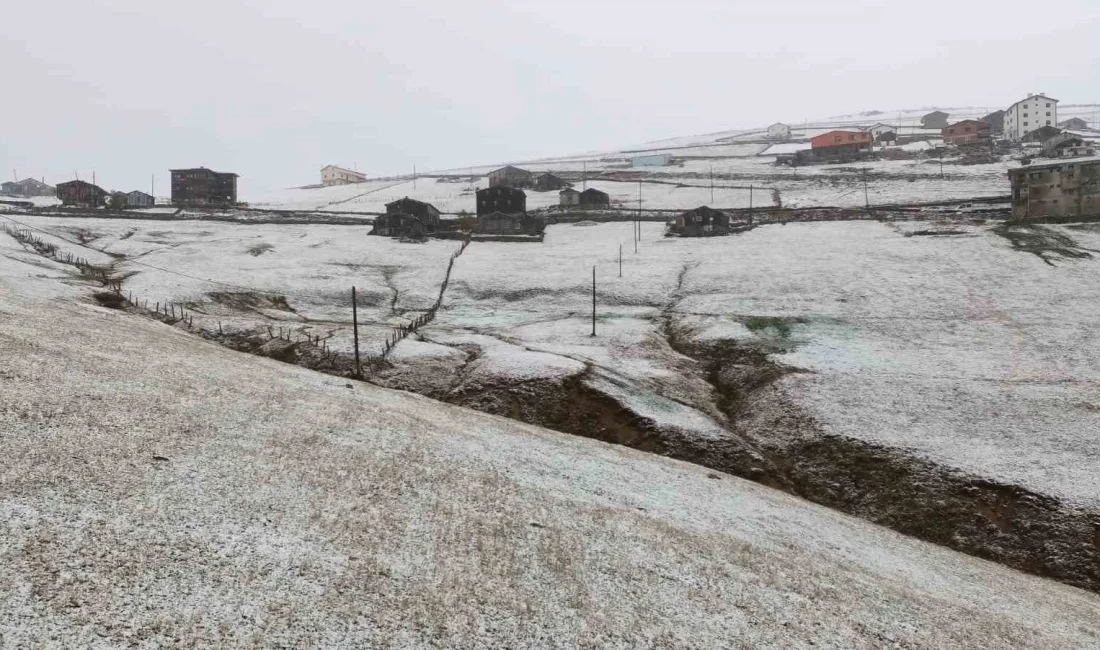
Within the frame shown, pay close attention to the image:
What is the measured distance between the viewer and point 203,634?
1182 centimetres

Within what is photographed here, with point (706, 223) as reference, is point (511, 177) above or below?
above

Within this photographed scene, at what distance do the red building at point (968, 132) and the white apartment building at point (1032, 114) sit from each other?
15.7m

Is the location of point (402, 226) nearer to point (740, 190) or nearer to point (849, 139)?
point (740, 190)

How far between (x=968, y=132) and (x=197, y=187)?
207562 millimetres

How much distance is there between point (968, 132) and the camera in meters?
175

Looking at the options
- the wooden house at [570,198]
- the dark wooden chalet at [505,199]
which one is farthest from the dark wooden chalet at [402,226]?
the wooden house at [570,198]

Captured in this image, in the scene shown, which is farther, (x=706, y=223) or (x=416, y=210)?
(x=416, y=210)

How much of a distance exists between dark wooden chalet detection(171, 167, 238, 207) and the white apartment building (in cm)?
22183

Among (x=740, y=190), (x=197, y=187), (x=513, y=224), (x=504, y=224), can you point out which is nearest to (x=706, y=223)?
(x=513, y=224)

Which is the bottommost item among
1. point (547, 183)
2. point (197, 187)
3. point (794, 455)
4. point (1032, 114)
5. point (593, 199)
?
point (794, 455)

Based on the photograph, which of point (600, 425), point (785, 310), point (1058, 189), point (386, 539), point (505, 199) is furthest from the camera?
point (505, 199)

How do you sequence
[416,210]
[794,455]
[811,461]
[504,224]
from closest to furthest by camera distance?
[811,461], [794,455], [504,224], [416,210]

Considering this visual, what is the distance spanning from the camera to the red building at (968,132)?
173 m

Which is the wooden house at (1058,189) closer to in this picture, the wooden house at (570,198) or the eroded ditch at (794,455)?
the eroded ditch at (794,455)
